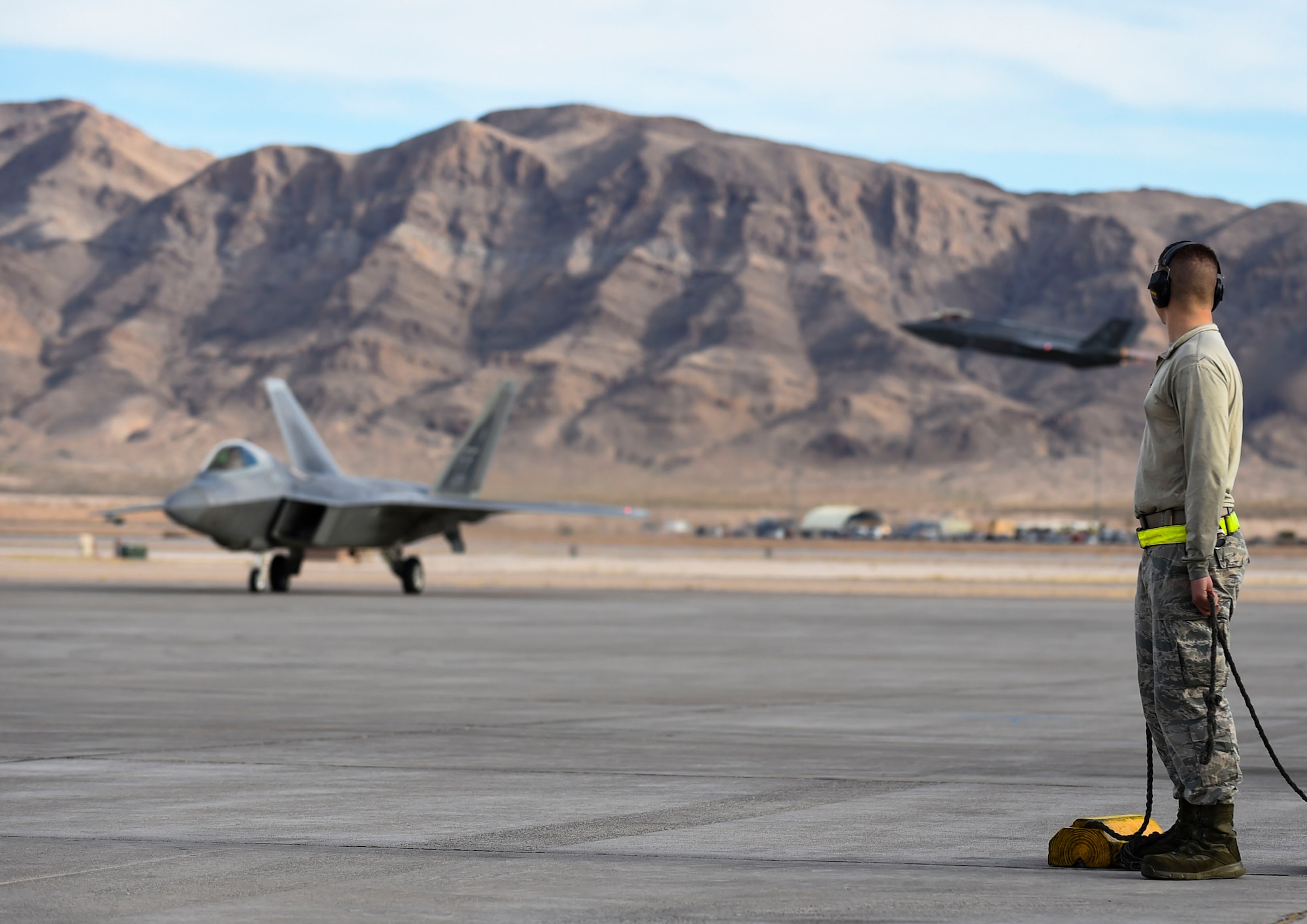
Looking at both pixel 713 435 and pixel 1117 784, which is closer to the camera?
pixel 1117 784

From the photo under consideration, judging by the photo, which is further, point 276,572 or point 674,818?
point 276,572

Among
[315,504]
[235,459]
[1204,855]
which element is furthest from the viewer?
[315,504]

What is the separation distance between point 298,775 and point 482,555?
7769 cm

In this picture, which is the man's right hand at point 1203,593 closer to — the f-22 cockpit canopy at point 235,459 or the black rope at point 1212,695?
the black rope at point 1212,695

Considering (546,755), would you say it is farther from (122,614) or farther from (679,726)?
(122,614)

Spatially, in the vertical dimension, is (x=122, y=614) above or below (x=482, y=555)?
above

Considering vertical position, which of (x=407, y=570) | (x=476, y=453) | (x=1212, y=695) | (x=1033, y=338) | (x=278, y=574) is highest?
(x=1033, y=338)

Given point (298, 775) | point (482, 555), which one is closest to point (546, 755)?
point (298, 775)

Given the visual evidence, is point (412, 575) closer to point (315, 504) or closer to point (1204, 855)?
point (315, 504)

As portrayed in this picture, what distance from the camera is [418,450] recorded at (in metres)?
176

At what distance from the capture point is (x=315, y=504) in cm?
4050

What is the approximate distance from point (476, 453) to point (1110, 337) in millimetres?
49000

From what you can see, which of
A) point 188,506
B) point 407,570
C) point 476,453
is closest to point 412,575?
point 407,570

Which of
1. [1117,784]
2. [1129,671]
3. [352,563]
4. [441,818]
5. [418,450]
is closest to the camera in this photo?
[441,818]
